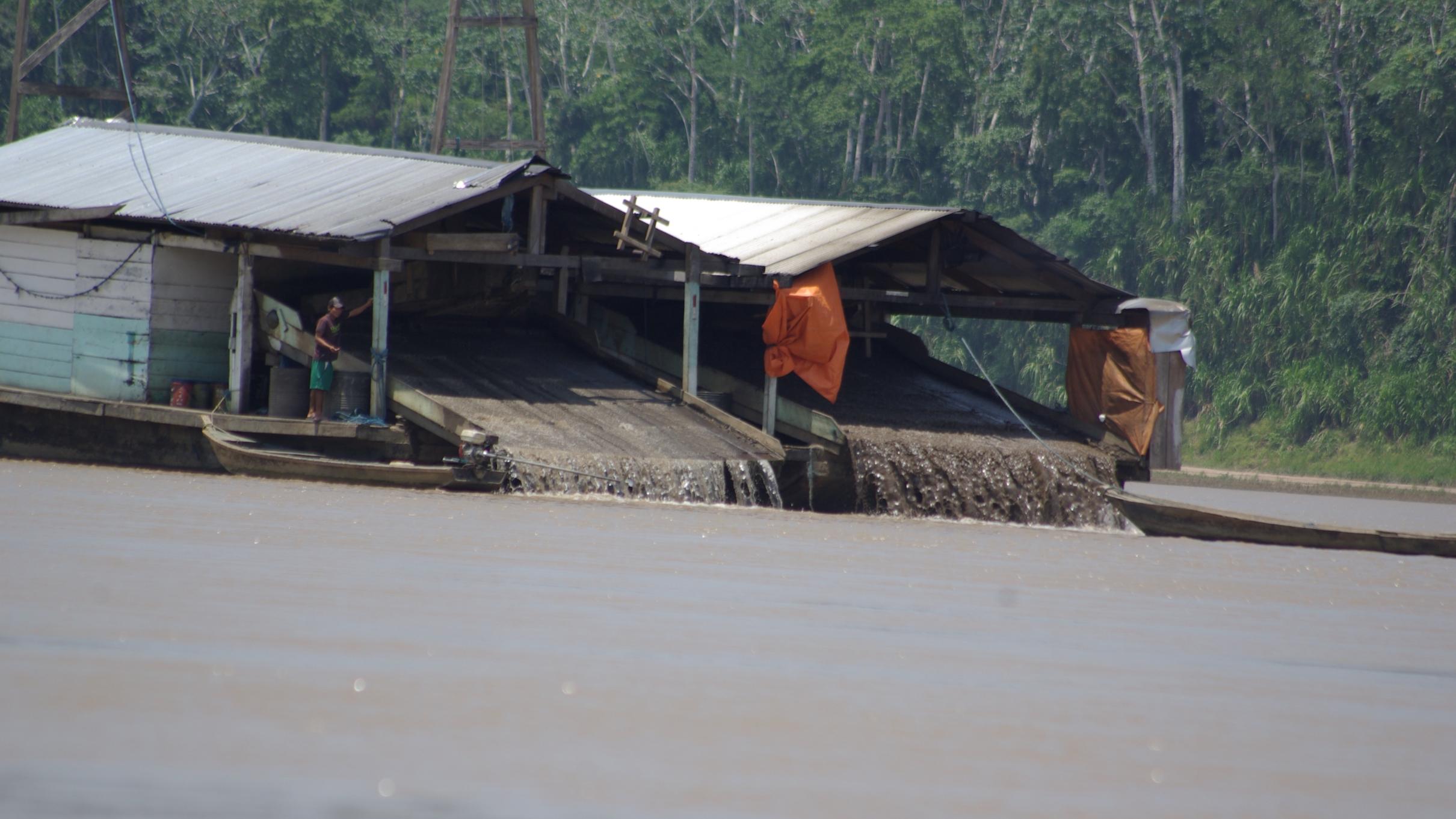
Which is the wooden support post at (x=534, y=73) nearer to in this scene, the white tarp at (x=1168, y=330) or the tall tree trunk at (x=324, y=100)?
the white tarp at (x=1168, y=330)

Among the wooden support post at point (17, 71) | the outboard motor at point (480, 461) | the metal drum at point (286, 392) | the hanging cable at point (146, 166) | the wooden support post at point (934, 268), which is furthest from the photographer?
the wooden support post at point (17, 71)

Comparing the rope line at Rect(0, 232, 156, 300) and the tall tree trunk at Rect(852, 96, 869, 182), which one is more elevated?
the tall tree trunk at Rect(852, 96, 869, 182)

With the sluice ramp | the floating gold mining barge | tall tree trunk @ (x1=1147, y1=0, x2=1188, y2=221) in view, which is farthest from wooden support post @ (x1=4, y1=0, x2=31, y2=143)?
tall tree trunk @ (x1=1147, y1=0, x2=1188, y2=221)

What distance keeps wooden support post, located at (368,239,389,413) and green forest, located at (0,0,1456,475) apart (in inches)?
913

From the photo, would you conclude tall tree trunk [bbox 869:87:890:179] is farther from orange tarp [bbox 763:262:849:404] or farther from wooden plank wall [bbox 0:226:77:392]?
wooden plank wall [bbox 0:226:77:392]

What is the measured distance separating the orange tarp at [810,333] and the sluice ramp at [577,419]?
1092mm

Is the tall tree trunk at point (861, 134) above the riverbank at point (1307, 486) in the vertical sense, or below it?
above

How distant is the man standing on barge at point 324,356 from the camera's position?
51.3 feet

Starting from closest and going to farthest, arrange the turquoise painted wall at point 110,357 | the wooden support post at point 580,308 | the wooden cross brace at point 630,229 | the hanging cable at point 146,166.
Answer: the hanging cable at point 146,166, the turquoise painted wall at point 110,357, the wooden cross brace at point 630,229, the wooden support post at point 580,308

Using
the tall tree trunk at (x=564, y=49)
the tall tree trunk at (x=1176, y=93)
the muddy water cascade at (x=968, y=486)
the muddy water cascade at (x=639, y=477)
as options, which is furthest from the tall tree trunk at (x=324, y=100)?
the muddy water cascade at (x=639, y=477)

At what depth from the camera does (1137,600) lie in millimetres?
9969

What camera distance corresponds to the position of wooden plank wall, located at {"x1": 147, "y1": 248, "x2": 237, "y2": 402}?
16906mm

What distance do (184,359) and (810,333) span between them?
6.52 metres

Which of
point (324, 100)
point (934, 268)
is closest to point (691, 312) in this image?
point (934, 268)
